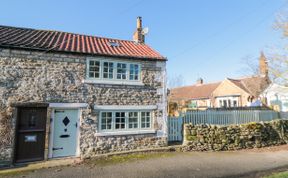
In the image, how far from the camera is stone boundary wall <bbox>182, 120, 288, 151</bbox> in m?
12.0

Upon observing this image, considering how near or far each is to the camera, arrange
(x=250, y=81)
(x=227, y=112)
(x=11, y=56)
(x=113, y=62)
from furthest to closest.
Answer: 1. (x=250, y=81)
2. (x=227, y=112)
3. (x=113, y=62)
4. (x=11, y=56)

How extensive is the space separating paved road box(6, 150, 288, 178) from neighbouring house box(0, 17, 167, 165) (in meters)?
1.65

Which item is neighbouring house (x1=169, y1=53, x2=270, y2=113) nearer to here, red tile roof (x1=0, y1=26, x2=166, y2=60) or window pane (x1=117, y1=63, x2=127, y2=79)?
red tile roof (x1=0, y1=26, x2=166, y2=60)

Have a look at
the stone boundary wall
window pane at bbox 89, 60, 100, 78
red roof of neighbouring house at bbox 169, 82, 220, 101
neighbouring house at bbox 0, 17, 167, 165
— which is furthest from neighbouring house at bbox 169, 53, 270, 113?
window pane at bbox 89, 60, 100, 78

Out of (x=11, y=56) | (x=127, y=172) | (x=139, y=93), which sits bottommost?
(x=127, y=172)

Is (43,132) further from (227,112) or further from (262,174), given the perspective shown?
(227,112)

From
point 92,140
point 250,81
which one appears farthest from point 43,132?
point 250,81

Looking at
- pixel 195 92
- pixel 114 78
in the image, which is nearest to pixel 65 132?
pixel 114 78

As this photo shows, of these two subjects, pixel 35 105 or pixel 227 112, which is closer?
pixel 35 105

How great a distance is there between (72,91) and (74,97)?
1.01 ft

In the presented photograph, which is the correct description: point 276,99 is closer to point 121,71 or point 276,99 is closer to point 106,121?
point 121,71

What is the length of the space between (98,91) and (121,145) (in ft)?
9.96

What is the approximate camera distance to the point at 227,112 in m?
14.2

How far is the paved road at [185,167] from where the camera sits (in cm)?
791
